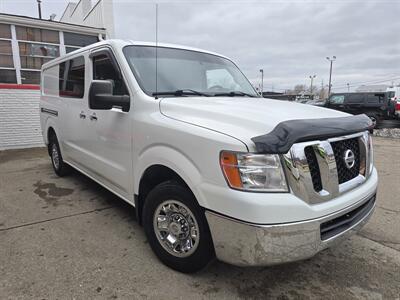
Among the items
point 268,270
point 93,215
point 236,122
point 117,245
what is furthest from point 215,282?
point 93,215

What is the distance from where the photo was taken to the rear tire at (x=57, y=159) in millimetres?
5346

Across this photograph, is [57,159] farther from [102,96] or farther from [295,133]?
[295,133]

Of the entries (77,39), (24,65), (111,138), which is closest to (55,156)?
(111,138)

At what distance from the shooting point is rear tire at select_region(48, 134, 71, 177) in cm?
535

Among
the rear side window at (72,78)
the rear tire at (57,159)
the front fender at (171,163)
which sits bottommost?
the rear tire at (57,159)

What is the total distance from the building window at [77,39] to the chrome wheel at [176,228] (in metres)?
9.28

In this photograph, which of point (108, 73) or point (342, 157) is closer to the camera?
point (342, 157)

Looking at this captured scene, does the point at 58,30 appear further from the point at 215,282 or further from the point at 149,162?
the point at 215,282

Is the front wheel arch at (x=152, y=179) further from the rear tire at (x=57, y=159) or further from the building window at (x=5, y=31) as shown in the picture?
the building window at (x=5, y=31)

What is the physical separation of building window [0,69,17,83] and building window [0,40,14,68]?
17 centimetres

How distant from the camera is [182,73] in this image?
10.4 ft

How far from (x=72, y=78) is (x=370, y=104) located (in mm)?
15845

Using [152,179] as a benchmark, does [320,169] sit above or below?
above

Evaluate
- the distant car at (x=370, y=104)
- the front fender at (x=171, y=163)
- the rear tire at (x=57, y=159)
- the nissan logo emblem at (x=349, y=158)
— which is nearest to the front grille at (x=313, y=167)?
the nissan logo emblem at (x=349, y=158)
